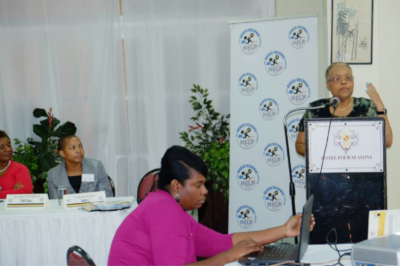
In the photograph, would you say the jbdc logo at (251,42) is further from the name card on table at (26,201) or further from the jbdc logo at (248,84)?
the name card on table at (26,201)

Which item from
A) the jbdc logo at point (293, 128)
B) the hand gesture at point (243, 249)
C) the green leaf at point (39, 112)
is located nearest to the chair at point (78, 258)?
the hand gesture at point (243, 249)

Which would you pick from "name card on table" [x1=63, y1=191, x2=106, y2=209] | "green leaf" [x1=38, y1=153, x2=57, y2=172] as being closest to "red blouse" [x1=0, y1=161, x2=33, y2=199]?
"name card on table" [x1=63, y1=191, x2=106, y2=209]

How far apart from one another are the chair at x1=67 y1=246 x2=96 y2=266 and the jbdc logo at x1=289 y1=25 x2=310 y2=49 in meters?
3.60

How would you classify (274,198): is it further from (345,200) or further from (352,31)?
(345,200)

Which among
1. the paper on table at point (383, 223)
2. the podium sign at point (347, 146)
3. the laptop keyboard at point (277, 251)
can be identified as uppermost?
the podium sign at point (347, 146)

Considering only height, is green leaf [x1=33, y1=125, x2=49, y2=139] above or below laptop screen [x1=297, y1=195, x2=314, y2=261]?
above

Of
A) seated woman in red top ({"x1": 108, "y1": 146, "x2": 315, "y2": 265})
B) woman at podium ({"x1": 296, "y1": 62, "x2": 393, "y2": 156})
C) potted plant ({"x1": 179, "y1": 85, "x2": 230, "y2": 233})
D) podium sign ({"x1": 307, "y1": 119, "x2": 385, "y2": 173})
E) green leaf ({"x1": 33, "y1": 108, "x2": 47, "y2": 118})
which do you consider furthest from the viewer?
green leaf ({"x1": 33, "y1": 108, "x2": 47, "y2": 118})

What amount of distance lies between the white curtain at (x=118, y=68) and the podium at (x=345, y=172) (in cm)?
312

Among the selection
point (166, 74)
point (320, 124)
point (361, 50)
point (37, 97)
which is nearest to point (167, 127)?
point (166, 74)

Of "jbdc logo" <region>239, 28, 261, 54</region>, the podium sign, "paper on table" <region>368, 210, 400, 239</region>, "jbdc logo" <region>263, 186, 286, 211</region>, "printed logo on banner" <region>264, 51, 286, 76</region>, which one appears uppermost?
"jbdc logo" <region>239, 28, 261, 54</region>

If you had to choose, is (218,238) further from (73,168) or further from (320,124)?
(73,168)

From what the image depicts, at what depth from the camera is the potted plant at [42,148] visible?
5.75 m

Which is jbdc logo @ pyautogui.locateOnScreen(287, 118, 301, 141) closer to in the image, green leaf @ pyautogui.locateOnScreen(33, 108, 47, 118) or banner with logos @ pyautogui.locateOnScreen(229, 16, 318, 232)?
banner with logos @ pyautogui.locateOnScreen(229, 16, 318, 232)

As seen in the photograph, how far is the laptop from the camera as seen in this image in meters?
2.26
